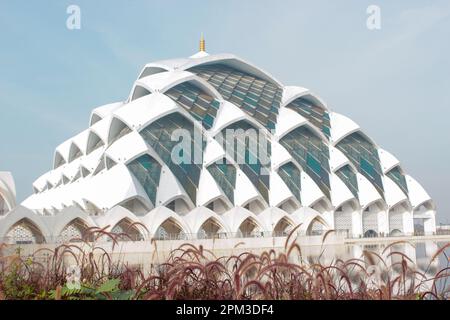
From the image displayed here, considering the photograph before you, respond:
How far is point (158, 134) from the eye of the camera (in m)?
36.3

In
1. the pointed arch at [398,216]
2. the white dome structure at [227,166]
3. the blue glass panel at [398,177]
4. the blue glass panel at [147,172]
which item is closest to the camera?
the white dome structure at [227,166]

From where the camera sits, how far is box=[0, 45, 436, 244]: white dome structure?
32656 mm

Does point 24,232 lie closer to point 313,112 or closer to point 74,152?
point 74,152

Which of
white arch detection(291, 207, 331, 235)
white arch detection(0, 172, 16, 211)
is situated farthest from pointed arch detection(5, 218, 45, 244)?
white arch detection(291, 207, 331, 235)

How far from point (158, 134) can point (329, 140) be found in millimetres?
17277

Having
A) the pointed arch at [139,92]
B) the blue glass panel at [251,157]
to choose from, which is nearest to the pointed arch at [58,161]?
the pointed arch at [139,92]

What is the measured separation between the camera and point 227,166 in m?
37.3

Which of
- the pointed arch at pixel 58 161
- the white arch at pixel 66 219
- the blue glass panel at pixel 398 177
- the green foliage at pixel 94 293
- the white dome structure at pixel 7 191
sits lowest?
the green foliage at pixel 94 293

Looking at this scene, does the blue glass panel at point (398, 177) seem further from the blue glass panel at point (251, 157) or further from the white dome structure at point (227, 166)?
the blue glass panel at point (251, 157)

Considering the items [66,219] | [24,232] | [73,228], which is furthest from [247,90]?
[24,232]

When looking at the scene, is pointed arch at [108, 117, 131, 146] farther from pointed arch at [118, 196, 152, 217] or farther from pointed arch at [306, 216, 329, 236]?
pointed arch at [306, 216, 329, 236]

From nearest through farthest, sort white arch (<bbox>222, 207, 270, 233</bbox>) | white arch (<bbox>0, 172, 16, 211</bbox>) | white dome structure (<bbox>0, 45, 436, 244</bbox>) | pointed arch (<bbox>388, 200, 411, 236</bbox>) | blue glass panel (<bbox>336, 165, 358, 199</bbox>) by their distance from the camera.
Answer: white arch (<bbox>222, 207, 270, 233</bbox>) < white dome structure (<bbox>0, 45, 436, 244</bbox>) < white arch (<bbox>0, 172, 16, 211</bbox>) < blue glass panel (<bbox>336, 165, 358, 199</bbox>) < pointed arch (<bbox>388, 200, 411, 236</bbox>)

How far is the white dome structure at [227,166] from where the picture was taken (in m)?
32.7
